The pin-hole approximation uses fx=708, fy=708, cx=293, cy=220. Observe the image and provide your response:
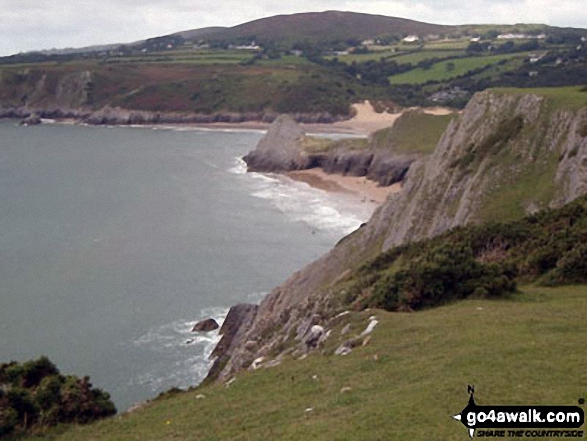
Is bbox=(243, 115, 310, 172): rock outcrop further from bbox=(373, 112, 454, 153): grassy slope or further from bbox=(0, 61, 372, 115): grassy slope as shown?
bbox=(0, 61, 372, 115): grassy slope

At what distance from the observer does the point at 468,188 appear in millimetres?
41469

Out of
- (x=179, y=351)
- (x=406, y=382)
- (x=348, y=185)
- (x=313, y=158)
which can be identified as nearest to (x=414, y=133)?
(x=348, y=185)

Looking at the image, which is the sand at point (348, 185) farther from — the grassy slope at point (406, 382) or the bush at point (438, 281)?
the grassy slope at point (406, 382)

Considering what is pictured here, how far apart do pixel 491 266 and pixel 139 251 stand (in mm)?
43662

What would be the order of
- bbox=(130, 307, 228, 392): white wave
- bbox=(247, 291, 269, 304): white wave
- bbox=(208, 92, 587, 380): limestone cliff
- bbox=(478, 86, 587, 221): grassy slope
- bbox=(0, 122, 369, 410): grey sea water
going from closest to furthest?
bbox=(208, 92, 587, 380): limestone cliff, bbox=(478, 86, 587, 221): grassy slope, bbox=(130, 307, 228, 392): white wave, bbox=(0, 122, 369, 410): grey sea water, bbox=(247, 291, 269, 304): white wave

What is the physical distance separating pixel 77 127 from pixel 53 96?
2535 cm

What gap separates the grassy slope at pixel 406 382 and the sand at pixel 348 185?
63961 millimetres

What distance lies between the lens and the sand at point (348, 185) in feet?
294

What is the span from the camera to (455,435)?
40.8 ft

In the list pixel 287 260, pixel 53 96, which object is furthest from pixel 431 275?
pixel 53 96

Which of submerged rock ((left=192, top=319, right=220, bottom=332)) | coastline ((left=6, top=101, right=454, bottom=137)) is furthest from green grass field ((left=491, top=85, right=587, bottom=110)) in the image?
coastline ((left=6, top=101, right=454, bottom=137))

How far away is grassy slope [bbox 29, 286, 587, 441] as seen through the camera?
13.9m

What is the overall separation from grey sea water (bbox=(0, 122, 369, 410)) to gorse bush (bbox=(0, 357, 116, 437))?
11.3 m

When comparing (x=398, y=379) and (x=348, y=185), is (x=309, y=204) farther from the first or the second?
(x=398, y=379)
